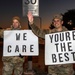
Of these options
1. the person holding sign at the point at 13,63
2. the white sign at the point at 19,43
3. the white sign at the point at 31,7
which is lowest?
the person holding sign at the point at 13,63

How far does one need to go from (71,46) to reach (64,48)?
7.0 inches

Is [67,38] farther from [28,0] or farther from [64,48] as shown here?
[28,0]

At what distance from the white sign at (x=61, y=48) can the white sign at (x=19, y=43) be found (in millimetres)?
1025

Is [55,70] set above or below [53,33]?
below

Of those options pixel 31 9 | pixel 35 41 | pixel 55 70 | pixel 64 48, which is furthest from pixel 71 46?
pixel 31 9

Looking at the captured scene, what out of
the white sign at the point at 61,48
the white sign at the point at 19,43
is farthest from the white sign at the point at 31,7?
the white sign at the point at 61,48

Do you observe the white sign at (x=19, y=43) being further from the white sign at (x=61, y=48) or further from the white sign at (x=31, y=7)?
the white sign at (x=31, y=7)

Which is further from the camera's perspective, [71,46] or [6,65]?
[6,65]

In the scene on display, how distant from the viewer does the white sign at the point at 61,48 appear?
7848 millimetres

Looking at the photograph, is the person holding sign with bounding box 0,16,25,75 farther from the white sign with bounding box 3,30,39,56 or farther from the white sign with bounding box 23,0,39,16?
the white sign with bounding box 23,0,39,16

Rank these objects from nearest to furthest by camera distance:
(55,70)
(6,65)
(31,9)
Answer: (55,70) < (6,65) < (31,9)

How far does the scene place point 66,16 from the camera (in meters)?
43.6

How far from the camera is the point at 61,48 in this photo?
311 inches

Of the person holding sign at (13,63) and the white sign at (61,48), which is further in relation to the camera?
the person holding sign at (13,63)
